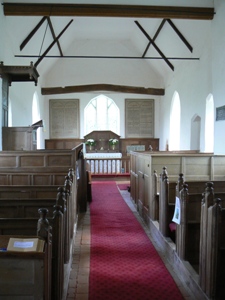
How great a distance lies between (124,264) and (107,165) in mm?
7489

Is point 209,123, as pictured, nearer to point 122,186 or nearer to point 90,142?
point 122,186

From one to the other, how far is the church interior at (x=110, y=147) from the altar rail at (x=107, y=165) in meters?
0.04

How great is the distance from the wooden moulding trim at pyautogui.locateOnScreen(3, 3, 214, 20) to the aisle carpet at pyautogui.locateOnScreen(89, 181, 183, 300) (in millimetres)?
4355

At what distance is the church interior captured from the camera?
2.34 meters

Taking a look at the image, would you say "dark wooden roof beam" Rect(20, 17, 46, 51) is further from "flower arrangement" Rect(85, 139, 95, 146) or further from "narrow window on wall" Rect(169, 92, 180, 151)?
"narrow window on wall" Rect(169, 92, 180, 151)

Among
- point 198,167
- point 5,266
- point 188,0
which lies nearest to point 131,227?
point 198,167

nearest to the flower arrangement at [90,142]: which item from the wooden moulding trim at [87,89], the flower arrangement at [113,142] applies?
the flower arrangement at [113,142]

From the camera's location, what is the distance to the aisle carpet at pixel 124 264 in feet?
8.72

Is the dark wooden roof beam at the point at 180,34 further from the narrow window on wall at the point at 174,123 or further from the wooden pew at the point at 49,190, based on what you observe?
the wooden pew at the point at 49,190

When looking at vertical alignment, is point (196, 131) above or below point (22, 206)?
above

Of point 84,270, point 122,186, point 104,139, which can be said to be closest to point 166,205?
point 84,270

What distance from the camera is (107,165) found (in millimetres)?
10734

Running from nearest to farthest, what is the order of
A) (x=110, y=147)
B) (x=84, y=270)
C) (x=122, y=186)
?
1. (x=84, y=270)
2. (x=122, y=186)
3. (x=110, y=147)

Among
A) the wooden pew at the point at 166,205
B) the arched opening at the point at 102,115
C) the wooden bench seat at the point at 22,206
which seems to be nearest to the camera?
the wooden bench seat at the point at 22,206
